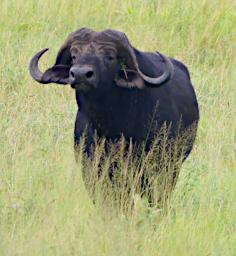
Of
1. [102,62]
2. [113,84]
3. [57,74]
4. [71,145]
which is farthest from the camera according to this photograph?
[71,145]

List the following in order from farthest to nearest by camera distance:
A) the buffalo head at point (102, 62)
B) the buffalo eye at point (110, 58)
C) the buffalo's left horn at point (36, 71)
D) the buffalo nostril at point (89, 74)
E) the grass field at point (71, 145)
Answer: the buffalo's left horn at point (36, 71), the buffalo eye at point (110, 58), the buffalo head at point (102, 62), the buffalo nostril at point (89, 74), the grass field at point (71, 145)

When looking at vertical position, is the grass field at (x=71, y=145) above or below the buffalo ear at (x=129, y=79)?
below

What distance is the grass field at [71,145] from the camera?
22.5 ft

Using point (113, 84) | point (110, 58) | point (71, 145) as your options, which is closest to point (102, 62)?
point (110, 58)

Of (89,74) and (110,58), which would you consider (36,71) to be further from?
(89,74)

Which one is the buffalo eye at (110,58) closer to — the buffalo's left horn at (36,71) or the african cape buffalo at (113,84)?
the african cape buffalo at (113,84)

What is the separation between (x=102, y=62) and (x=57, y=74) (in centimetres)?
44

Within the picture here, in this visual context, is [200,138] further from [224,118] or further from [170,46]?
[170,46]

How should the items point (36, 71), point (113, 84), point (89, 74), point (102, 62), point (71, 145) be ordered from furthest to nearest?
1. point (71, 145)
2. point (36, 71)
3. point (113, 84)
4. point (102, 62)
5. point (89, 74)

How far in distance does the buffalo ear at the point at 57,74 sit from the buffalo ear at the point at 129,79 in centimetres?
34

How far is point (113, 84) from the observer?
26.2ft

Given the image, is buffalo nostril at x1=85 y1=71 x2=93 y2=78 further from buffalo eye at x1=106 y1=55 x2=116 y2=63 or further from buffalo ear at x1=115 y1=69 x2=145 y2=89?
buffalo ear at x1=115 y1=69 x2=145 y2=89

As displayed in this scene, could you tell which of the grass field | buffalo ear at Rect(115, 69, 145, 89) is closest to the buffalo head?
buffalo ear at Rect(115, 69, 145, 89)

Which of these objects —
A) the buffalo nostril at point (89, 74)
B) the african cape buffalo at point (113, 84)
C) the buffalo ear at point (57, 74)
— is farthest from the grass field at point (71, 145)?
the buffalo nostril at point (89, 74)
